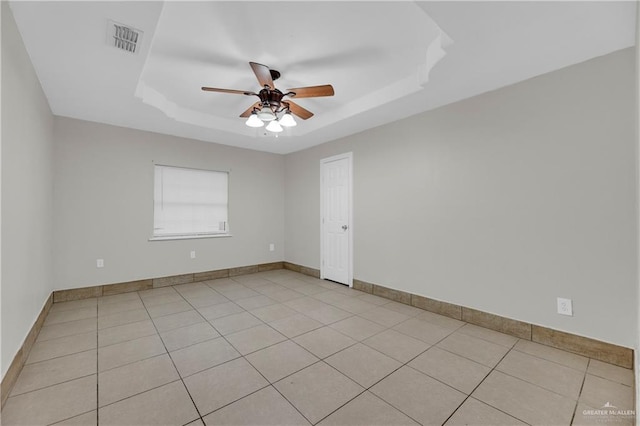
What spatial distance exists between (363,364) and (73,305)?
3609 millimetres

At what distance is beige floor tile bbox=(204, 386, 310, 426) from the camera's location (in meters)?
1.54

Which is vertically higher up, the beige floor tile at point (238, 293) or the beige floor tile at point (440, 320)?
the beige floor tile at point (238, 293)

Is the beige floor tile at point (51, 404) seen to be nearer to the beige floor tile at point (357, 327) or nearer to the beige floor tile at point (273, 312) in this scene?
the beige floor tile at point (273, 312)

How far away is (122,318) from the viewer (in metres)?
3.03

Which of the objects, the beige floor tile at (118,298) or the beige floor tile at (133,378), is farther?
the beige floor tile at (118,298)

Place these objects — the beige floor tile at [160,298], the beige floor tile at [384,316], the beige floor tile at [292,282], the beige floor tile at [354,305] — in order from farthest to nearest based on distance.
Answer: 1. the beige floor tile at [292,282]
2. the beige floor tile at [160,298]
3. the beige floor tile at [354,305]
4. the beige floor tile at [384,316]

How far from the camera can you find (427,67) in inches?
98.7

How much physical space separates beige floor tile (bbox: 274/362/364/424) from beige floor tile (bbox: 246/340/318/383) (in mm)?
76

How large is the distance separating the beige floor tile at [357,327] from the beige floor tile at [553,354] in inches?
47.8

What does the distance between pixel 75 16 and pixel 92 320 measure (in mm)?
2811

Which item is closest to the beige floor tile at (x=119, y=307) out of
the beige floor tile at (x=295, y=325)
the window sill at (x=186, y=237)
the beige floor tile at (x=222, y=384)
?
the window sill at (x=186, y=237)

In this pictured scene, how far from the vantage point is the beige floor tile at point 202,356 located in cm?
209

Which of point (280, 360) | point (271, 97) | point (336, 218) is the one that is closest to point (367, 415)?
point (280, 360)

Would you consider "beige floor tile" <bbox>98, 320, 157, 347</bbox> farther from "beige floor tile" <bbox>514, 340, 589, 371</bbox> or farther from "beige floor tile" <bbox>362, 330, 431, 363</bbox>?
"beige floor tile" <bbox>514, 340, 589, 371</bbox>
